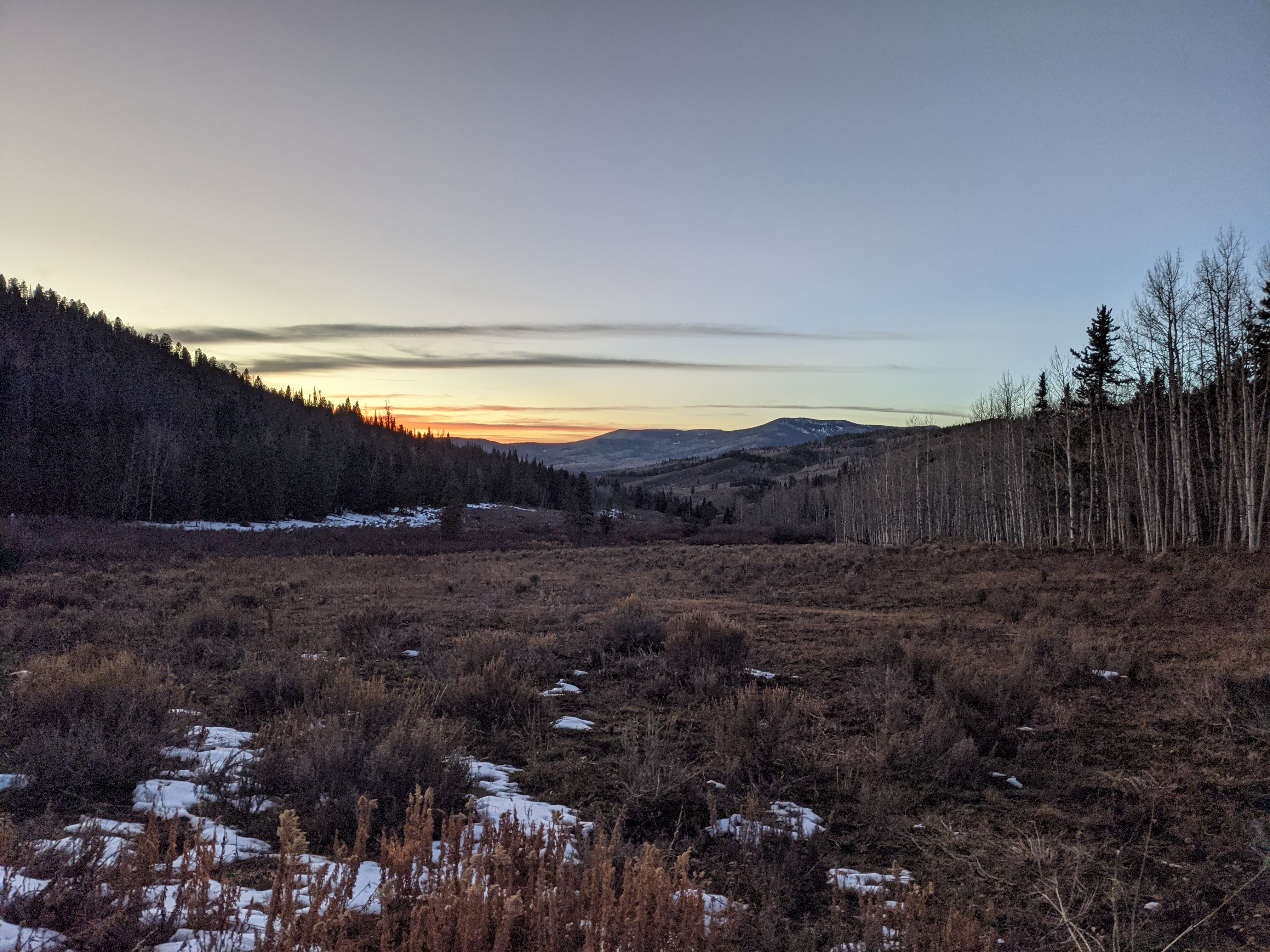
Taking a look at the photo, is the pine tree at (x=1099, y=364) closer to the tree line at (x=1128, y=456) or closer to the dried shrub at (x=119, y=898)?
the tree line at (x=1128, y=456)

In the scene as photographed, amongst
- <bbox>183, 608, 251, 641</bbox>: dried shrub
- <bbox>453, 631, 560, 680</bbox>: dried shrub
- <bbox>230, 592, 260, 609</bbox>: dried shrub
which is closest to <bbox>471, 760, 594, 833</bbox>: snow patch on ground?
<bbox>453, 631, 560, 680</bbox>: dried shrub

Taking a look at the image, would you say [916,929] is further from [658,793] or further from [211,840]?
[211,840]

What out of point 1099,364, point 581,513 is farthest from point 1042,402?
point 581,513

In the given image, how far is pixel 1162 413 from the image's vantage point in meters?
32.6

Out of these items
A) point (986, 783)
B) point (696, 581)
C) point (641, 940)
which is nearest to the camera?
point (641, 940)

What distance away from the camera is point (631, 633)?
10.6m

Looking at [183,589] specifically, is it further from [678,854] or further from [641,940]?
[641,940]

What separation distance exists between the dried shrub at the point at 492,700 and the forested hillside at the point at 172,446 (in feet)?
201

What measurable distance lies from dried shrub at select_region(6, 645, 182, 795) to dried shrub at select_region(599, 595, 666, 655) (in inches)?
237

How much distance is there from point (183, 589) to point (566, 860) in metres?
17.1

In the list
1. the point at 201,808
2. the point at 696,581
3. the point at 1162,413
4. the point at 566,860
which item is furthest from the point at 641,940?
the point at 1162,413

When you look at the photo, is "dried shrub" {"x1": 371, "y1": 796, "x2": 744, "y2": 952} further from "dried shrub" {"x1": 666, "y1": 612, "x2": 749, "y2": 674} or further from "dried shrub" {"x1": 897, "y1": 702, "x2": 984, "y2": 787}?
"dried shrub" {"x1": 666, "y1": 612, "x2": 749, "y2": 674}

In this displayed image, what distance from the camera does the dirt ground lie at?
12.9 ft

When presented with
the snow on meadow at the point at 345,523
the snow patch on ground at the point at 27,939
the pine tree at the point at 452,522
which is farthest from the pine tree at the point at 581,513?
the snow patch on ground at the point at 27,939
